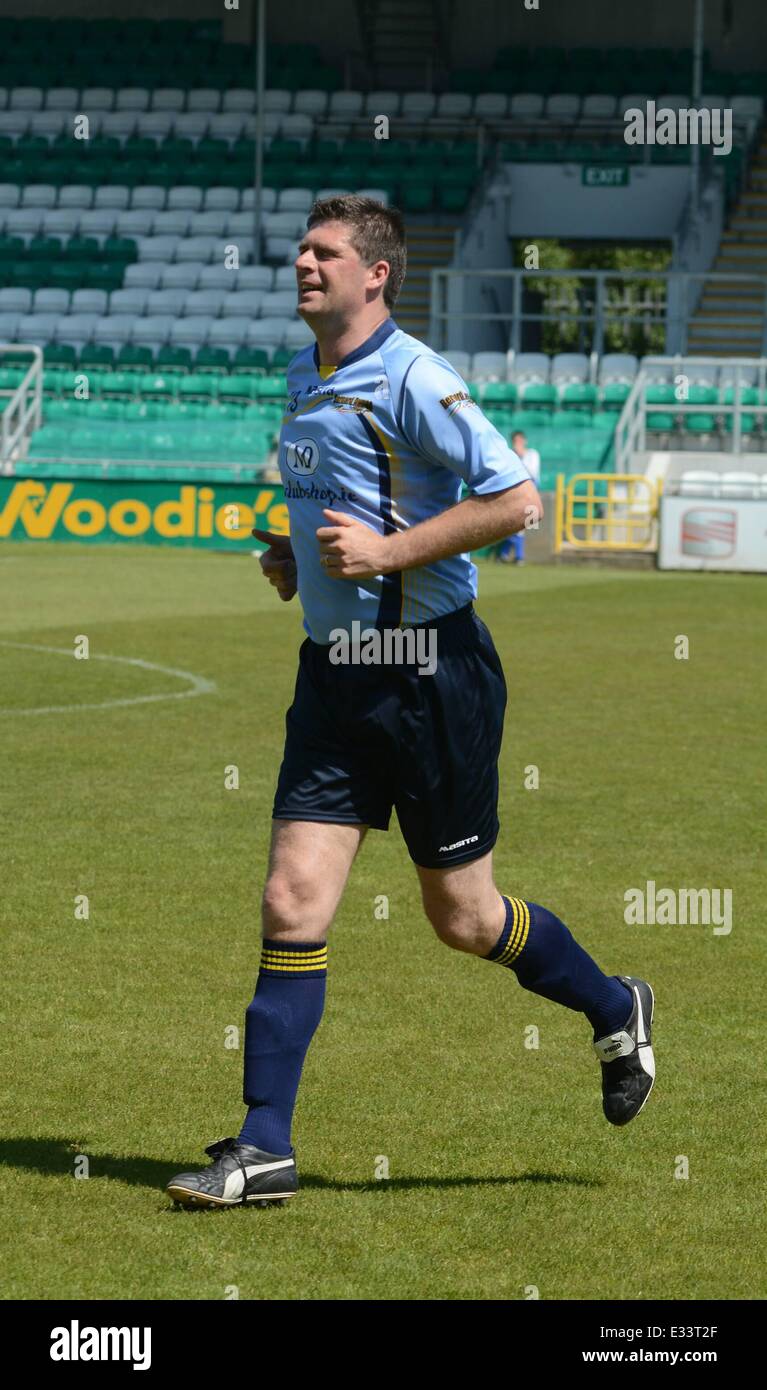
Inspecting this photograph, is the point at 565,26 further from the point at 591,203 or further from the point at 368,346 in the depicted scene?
the point at 368,346

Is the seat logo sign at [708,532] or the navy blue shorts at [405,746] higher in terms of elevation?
the seat logo sign at [708,532]

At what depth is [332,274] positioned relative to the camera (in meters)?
4.28

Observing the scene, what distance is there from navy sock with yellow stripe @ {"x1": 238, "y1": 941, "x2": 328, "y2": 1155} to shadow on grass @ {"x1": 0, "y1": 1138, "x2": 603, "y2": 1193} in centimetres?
22

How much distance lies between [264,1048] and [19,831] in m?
4.23

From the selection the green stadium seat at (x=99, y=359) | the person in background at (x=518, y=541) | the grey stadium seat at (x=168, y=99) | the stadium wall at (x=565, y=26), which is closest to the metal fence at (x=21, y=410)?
the green stadium seat at (x=99, y=359)

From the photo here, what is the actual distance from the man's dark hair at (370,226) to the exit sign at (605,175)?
34.7 meters

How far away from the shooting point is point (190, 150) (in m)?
39.9

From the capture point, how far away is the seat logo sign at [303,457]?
14.3 feet

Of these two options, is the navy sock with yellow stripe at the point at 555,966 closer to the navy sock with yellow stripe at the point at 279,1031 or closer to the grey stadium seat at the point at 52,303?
the navy sock with yellow stripe at the point at 279,1031

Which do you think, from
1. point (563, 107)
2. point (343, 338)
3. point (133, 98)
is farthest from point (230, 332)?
point (343, 338)
